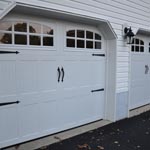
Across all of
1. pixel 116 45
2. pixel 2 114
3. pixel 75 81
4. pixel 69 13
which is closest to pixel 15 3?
pixel 69 13

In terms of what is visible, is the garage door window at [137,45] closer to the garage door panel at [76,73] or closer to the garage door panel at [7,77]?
the garage door panel at [76,73]

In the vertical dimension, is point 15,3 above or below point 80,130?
above

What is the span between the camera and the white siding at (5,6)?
11.4ft

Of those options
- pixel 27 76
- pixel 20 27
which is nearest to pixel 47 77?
pixel 27 76

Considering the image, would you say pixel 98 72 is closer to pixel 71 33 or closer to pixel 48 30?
pixel 71 33

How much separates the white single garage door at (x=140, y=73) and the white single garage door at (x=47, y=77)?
158cm

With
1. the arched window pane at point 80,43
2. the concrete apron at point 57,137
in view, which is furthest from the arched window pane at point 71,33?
the concrete apron at point 57,137

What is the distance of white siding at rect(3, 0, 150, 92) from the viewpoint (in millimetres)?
4625

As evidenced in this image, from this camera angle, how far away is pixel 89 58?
214 inches

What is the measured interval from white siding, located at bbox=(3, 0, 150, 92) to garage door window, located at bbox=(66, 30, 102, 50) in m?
0.46

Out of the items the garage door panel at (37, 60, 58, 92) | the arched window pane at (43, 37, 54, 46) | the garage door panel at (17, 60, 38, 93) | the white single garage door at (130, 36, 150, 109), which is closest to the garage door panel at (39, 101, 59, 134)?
the garage door panel at (37, 60, 58, 92)

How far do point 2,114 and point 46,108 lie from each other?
94cm

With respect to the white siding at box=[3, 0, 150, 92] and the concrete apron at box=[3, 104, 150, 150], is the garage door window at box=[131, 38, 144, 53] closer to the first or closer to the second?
the white siding at box=[3, 0, 150, 92]

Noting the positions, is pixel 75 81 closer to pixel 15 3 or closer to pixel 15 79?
pixel 15 79
